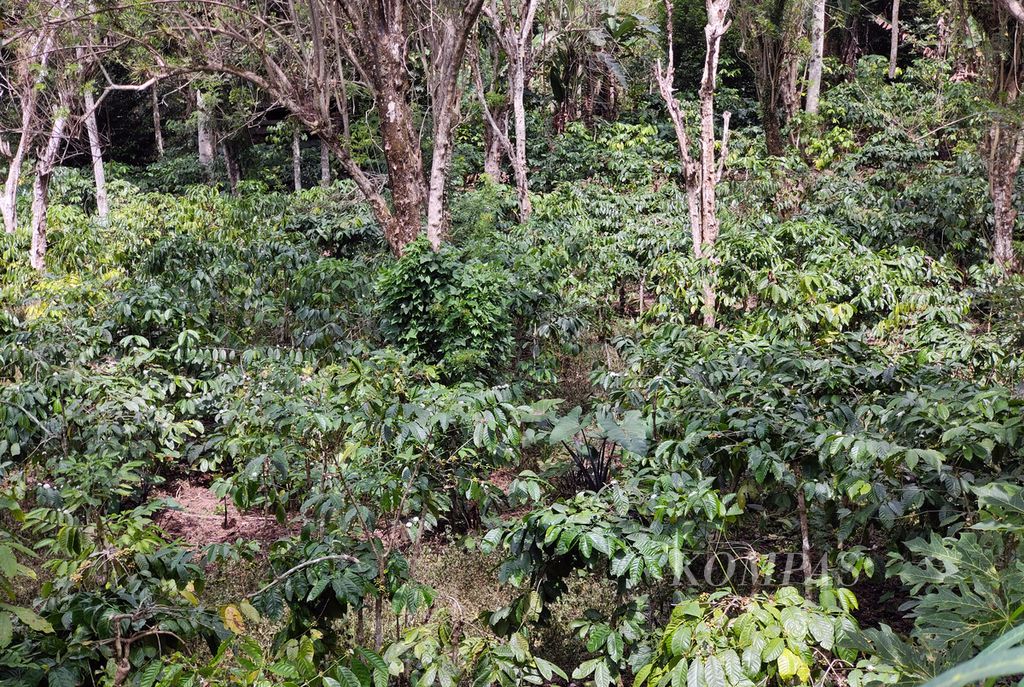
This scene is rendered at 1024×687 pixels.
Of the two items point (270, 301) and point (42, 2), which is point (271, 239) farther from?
point (42, 2)

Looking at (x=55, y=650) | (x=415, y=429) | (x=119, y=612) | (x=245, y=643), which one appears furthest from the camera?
(x=415, y=429)

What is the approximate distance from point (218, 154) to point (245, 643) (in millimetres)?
17746

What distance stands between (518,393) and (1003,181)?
694 centimetres

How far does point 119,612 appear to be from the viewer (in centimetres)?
240

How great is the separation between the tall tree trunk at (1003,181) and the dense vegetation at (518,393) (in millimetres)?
35

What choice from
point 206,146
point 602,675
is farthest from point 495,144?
point 602,675

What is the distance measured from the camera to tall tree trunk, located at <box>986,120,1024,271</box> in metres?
8.38

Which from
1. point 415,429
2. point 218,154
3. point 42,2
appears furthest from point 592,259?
point 218,154

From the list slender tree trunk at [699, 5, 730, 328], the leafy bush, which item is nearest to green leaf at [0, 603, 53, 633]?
the leafy bush

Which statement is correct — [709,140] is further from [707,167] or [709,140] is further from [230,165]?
[230,165]

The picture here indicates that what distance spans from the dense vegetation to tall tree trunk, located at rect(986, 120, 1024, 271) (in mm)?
35

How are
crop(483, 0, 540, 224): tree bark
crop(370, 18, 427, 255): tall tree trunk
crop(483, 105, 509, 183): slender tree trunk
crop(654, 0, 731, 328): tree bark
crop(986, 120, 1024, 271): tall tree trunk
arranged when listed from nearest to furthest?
crop(370, 18, 427, 255): tall tree trunk, crop(654, 0, 731, 328): tree bark, crop(986, 120, 1024, 271): tall tree trunk, crop(483, 0, 540, 224): tree bark, crop(483, 105, 509, 183): slender tree trunk

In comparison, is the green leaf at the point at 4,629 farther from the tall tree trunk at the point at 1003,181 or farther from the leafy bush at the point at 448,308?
the tall tree trunk at the point at 1003,181

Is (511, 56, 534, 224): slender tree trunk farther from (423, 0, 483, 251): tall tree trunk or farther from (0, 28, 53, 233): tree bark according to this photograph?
(0, 28, 53, 233): tree bark
